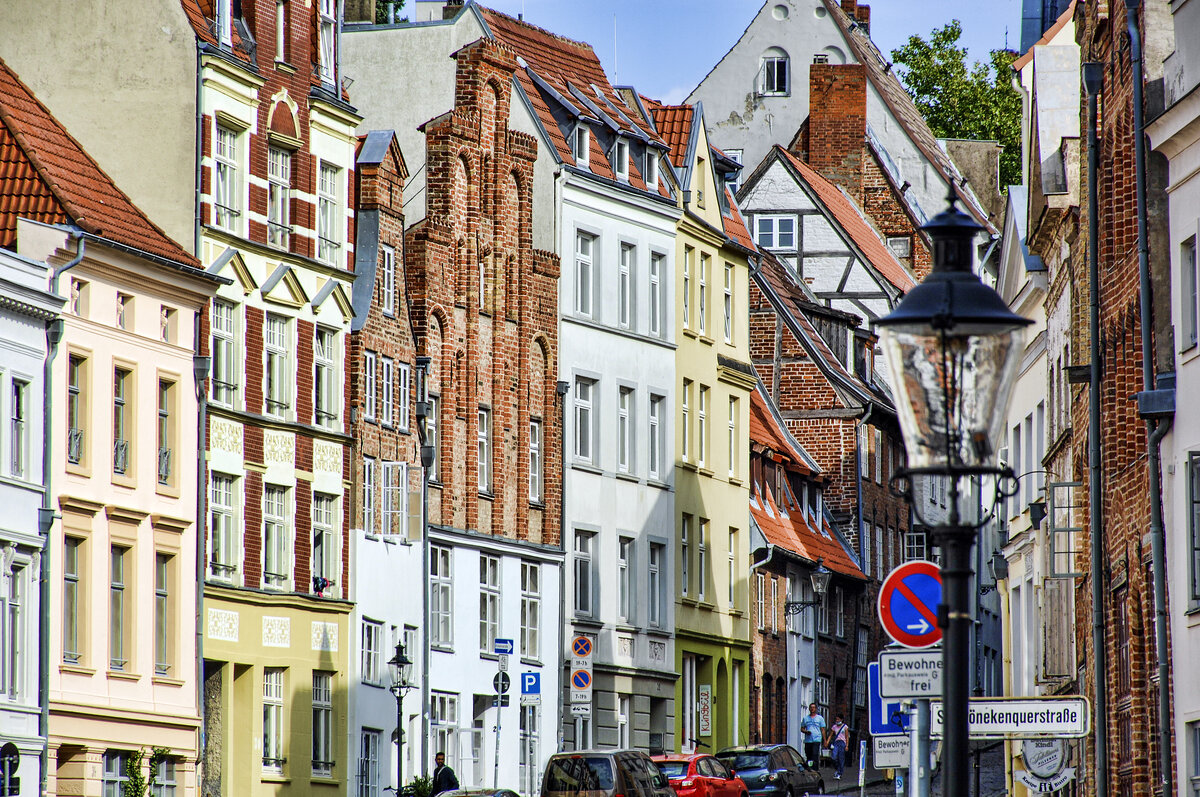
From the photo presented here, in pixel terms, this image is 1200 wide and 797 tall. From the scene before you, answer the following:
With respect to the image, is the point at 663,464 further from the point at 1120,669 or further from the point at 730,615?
the point at 1120,669

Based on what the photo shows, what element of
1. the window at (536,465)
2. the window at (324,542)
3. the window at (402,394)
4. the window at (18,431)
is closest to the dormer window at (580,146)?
the window at (536,465)

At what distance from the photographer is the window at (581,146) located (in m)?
52.8

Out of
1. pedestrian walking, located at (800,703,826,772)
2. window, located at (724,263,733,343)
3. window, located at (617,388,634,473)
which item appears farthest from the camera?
window, located at (724,263,733,343)

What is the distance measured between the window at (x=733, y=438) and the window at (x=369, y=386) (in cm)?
1645

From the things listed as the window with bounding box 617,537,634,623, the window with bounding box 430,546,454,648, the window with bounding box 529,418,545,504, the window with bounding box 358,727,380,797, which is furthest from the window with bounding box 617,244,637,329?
the window with bounding box 358,727,380,797

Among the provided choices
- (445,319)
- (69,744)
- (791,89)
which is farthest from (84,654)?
(791,89)

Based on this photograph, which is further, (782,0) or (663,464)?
(782,0)

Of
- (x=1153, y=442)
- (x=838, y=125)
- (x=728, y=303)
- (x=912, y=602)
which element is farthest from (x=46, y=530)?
(x=838, y=125)

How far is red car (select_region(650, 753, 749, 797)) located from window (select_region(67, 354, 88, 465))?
1090 cm

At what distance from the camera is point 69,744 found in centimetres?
3416

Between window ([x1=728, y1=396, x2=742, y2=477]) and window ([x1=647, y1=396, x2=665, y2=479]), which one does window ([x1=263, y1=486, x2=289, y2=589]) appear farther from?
window ([x1=728, y1=396, x2=742, y2=477])

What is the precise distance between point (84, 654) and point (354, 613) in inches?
314

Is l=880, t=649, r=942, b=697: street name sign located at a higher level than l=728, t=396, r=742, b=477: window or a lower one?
lower

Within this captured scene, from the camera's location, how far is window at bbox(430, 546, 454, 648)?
4459cm
